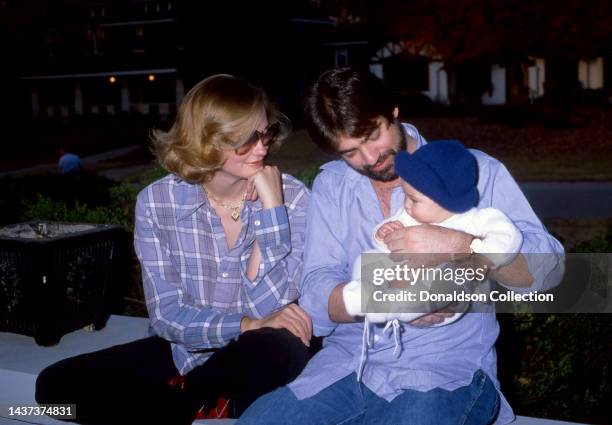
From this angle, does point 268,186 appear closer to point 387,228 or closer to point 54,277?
point 387,228

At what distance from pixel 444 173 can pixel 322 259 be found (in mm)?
748

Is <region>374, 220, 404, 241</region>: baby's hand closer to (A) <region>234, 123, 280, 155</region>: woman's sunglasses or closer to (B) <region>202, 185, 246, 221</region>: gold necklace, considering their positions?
(A) <region>234, 123, 280, 155</region>: woman's sunglasses

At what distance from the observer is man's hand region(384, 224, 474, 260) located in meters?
2.65

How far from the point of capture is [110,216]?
5996 millimetres

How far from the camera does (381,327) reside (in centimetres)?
296

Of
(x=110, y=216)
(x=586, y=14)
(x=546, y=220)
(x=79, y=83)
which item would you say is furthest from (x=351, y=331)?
(x=79, y=83)

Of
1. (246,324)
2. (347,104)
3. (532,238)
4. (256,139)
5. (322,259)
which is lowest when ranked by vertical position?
(246,324)

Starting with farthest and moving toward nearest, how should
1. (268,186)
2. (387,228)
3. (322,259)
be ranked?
(268,186) < (322,259) < (387,228)

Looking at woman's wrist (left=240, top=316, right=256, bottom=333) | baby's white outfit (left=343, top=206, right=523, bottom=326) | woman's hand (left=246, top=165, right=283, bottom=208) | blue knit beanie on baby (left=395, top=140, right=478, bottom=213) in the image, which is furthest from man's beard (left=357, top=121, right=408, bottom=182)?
woman's wrist (left=240, top=316, right=256, bottom=333)

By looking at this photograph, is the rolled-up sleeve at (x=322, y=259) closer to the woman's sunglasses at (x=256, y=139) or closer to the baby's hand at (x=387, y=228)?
the baby's hand at (x=387, y=228)

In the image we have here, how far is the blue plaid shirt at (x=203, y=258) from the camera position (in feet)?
11.2

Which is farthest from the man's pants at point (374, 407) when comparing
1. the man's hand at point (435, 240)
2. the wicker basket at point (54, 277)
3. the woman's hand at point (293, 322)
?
the wicker basket at point (54, 277)

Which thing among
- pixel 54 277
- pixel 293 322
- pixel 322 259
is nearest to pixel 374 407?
pixel 293 322

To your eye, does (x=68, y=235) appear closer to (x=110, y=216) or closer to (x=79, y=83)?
(x=110, y=216)
